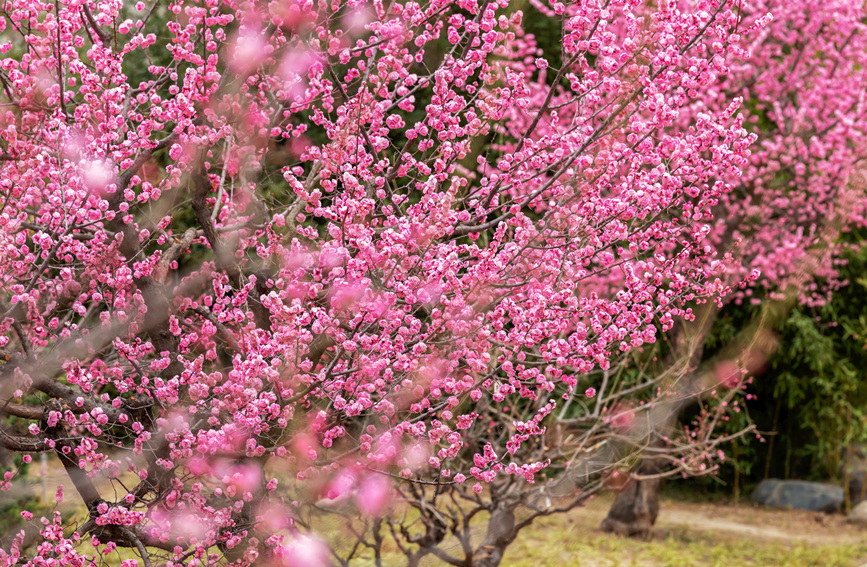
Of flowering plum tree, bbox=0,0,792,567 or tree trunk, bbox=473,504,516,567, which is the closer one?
flowering plum tree, bbox=0,0,792,567

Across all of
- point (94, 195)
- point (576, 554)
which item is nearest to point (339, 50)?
point (94, 195)

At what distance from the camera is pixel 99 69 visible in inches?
125

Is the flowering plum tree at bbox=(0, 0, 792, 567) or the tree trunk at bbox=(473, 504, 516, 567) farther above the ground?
the flowering plum tree at bbox=(0, 0, 792, 567)

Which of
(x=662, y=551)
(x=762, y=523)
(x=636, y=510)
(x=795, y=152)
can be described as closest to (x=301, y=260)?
(x=662, y=551)

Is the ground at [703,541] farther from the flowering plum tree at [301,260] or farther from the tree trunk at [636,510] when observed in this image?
the flowering plum tree at [301,260]

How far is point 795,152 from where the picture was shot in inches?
362

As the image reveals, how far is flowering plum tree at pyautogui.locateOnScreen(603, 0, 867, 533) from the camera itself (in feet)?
29.9

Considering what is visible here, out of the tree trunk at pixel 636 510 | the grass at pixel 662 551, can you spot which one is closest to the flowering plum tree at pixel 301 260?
the grass at pixel 662 551

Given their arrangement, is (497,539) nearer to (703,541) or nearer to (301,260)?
(301,260)

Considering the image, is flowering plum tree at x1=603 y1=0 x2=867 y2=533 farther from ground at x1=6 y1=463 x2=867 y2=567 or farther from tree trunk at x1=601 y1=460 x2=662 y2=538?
ground at x1=6 y1=463 x2=867 y2=567

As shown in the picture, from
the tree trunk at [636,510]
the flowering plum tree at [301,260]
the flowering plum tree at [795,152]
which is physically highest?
the flowering plum tree at [795,152]

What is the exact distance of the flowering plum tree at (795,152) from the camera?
9117mm

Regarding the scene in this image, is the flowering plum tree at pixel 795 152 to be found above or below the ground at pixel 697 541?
above

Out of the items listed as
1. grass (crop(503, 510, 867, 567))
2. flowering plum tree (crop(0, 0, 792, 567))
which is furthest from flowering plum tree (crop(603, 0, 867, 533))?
flowering plum tree (crop(0, 0, 792, 567))
